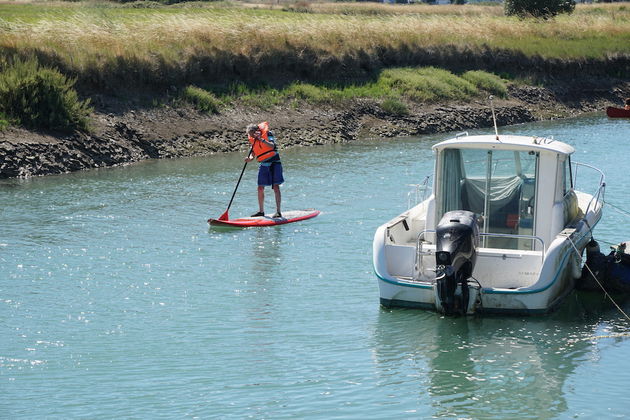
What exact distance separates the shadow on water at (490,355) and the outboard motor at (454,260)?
0.32 meters

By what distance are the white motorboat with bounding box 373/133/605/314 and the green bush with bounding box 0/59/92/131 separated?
14723mm

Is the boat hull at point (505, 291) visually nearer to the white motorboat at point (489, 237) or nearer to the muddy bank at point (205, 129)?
the white motorboat at point (489, 237)

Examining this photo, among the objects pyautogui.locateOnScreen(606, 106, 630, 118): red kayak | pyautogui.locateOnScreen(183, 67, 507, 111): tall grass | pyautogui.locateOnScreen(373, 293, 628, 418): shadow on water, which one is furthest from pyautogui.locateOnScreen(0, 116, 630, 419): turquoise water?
pyautogui.locateOnScreen(183, 67, 507, 111): tall grass

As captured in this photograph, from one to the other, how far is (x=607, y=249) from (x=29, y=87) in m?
16.5

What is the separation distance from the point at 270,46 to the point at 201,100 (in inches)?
193

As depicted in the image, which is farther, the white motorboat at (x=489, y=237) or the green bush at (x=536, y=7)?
the green bush at (x=536, y=7)

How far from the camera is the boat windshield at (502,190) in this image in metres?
14.1

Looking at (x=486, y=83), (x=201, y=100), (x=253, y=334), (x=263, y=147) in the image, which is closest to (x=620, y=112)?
(x=263, y=147)

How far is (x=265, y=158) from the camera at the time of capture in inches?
765

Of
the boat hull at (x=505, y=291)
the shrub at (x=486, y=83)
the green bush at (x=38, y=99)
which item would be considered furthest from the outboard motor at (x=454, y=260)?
the shrub at (x=486, y=83)

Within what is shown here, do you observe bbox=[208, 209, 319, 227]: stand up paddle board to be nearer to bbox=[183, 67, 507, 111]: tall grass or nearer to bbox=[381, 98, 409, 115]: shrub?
bbox=[183, 67, 507, 111]: tall grass

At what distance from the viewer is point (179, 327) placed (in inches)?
515

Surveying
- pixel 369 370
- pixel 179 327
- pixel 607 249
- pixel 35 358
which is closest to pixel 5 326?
pixel 35 358

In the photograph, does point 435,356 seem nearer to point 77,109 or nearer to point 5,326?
point 5,326
